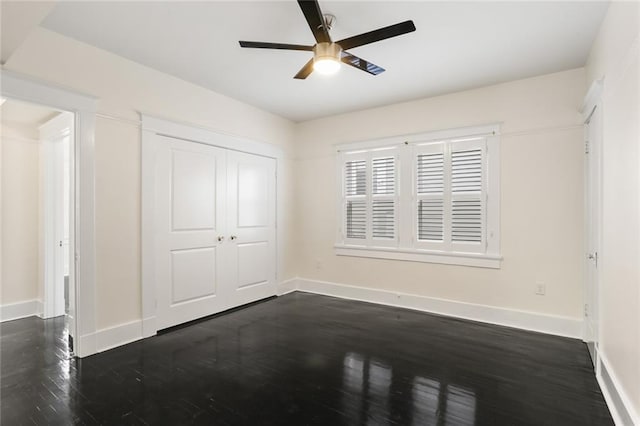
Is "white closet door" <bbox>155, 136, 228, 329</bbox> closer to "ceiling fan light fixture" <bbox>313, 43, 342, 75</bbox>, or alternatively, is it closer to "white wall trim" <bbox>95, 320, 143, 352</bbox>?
"white wall trim" <bbox>95, 320, 143, 352</bbox>

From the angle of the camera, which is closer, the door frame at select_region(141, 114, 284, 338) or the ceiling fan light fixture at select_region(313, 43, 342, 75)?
the ceiling fan light fixture at select_region(313, 43, 342, 75)

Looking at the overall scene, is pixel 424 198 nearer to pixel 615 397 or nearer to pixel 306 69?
pixel 306 69

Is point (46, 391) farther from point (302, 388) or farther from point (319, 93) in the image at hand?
point (319, 93)

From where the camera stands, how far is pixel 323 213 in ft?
17.1

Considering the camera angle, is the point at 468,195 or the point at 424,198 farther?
the point at 424,198

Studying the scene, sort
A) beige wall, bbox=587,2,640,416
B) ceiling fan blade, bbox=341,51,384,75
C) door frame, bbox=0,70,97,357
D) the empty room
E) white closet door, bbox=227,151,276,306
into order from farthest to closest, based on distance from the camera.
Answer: white closet door, bbox=227,151,276,306 → door frame, bbox=0,70,97,357 → ceiling fan blade, bbox=341,51,384,75 → the empty room → beige wall, bbox=587,2,640,416

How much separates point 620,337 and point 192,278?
391cm

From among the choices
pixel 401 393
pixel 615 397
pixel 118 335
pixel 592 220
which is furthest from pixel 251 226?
pixel 615 397

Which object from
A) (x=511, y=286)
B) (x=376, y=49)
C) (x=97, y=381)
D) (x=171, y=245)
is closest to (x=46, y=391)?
(x=97, y=381)

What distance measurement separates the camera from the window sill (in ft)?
12.7

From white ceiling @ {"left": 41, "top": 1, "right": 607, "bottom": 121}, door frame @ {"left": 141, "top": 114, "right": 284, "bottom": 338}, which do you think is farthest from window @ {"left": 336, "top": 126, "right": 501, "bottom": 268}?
door frame @ {"left": 141, "top": 114, "right": 284, "bottom": 338}

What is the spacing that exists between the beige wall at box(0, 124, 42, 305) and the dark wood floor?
0.54 meters

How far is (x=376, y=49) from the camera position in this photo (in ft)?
9.87

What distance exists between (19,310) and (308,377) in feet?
13.1
